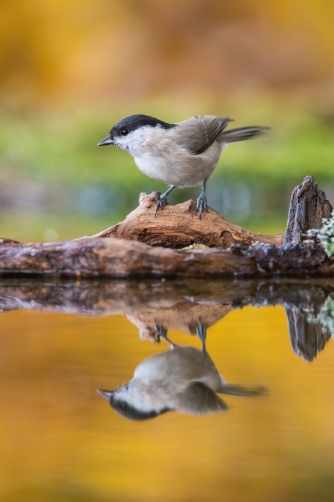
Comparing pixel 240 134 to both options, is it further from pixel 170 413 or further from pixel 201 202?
pixel 170 413

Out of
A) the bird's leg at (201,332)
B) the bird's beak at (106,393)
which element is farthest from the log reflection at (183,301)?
the bird's beak at (106,393)

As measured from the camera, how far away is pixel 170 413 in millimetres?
1550

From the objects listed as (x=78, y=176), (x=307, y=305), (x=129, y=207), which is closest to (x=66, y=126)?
(x=78, y=176)

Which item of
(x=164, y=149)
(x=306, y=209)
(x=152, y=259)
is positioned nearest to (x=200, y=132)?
(x=164, y=149)

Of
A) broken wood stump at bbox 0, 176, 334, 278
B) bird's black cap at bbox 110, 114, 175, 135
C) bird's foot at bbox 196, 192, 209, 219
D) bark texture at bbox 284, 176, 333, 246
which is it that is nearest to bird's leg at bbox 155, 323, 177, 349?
broken wood stump at bbox 0, 176, 334, 278

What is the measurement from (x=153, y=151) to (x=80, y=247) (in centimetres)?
81

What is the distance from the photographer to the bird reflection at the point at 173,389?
62.1 inches

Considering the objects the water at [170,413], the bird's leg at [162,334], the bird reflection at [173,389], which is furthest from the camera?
the bird's leg at [162,334]

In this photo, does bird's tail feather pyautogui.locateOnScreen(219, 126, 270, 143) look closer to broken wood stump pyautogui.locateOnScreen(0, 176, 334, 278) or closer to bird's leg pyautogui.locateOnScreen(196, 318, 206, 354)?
broken wood stump pyautogui.locateOnScreen(0, 176, 334, 278)

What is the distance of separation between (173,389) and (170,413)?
16 centimetres

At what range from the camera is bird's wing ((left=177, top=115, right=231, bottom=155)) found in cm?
381

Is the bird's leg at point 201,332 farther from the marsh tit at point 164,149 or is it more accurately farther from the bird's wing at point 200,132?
the bird's wing at point 200,132

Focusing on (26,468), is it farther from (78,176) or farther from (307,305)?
(78,176)

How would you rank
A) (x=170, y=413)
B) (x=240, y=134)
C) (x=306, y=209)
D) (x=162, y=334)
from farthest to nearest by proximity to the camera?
(x=240, y=134) < (x=306, y=209) < (x=162, y=334) < (x=170, y=413)
